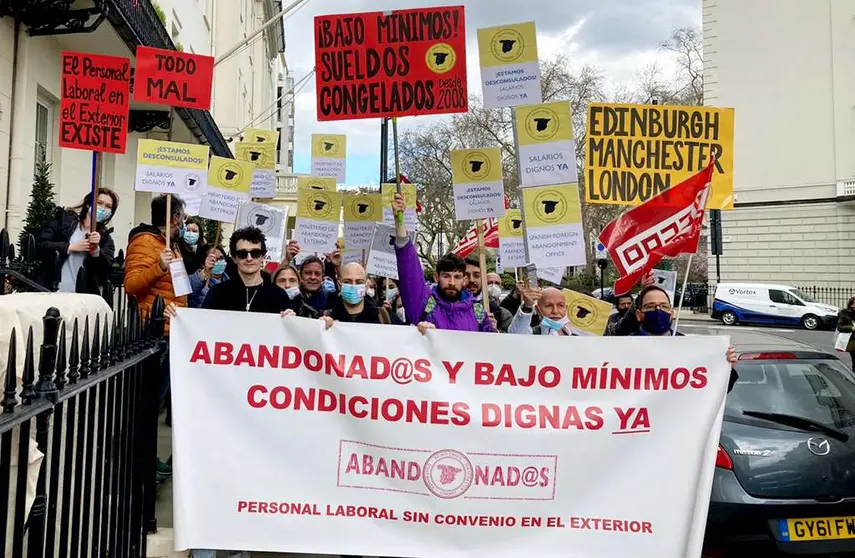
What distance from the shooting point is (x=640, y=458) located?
355cm

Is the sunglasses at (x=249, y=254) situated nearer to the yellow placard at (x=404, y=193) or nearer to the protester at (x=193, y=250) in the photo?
the protester at (x=193, y=250)

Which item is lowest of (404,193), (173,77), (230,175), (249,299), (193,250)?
(249,299)

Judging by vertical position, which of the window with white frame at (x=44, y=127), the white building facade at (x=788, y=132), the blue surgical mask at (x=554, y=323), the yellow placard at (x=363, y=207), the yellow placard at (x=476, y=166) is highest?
the white building facade at (x=788, y=132)

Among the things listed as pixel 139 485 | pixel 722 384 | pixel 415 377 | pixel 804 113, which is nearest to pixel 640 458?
pixel 722 384

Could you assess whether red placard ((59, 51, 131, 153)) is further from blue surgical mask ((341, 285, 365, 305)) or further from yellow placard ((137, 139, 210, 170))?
blue surgical mask ((341, 285, 365, 305))

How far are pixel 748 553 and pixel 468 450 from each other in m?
1.83

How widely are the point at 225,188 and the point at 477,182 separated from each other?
2.67 meters

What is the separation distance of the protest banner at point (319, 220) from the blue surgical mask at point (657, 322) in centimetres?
373

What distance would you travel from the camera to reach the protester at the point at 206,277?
5.48 m

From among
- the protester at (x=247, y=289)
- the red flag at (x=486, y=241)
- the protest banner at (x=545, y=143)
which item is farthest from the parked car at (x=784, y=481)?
the red flag at (x=486, y=241)

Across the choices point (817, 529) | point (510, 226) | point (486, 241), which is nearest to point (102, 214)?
point (510, 226)

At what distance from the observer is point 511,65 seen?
580 centimetres

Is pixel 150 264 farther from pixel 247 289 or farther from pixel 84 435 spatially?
pixel 84 435

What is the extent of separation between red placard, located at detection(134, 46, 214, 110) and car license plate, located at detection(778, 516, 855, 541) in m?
5.04
